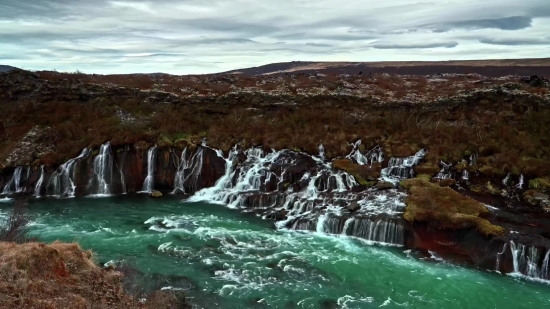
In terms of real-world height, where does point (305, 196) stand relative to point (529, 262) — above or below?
above

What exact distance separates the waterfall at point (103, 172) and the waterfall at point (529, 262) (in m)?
32.2

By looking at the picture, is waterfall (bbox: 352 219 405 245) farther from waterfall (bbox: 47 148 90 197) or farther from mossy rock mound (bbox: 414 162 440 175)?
waterfall (bbox: 47 148 90 197)

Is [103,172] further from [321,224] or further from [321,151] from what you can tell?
[321,224]

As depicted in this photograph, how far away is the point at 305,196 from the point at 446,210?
35.4ft

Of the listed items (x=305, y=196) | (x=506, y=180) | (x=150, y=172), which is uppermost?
(x=506, y=180)

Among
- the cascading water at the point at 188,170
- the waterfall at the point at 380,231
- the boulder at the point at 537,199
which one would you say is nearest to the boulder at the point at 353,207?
the waterfall at the point at 380,231

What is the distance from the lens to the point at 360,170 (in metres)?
35.9

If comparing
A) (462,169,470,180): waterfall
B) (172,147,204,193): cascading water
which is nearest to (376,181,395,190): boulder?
(462,169,470,180): waterfall

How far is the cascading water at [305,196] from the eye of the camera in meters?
27.4

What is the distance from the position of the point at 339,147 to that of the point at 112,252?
76.5 feet

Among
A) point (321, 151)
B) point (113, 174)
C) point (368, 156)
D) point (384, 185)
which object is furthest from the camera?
point (321, 151)

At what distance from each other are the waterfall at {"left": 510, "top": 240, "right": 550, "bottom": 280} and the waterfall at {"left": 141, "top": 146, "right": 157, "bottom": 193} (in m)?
29.6

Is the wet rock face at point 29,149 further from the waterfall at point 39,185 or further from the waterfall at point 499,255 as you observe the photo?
the waterfall at point 499,255

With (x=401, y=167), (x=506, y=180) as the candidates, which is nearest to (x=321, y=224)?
(x=401, y=167)
